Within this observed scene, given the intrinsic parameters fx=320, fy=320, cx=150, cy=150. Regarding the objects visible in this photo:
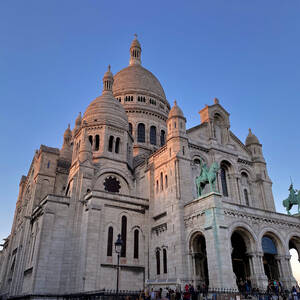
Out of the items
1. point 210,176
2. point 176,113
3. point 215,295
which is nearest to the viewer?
point 215,295

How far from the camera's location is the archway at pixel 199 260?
28.5 metres

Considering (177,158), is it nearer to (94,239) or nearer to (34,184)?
(94,239)

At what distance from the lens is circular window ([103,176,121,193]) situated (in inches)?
1510

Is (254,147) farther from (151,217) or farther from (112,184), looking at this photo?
(112,184)

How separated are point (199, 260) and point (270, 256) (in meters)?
7.11

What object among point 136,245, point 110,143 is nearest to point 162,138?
point 110,143

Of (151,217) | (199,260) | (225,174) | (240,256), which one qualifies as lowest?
(199,260)

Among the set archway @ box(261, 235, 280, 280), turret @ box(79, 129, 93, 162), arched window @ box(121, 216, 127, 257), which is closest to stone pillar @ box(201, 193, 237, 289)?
archway @ box(261, 235, 280, 280)

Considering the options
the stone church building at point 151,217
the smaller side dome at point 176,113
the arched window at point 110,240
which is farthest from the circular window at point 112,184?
the smaller side dome at point 176,113

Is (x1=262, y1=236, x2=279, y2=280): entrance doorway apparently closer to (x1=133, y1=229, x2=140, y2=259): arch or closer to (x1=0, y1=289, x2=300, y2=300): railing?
(x1=0, y1=289, x2=300, y2=300): railing

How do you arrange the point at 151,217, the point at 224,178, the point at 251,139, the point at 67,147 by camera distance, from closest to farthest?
the point at 151,217
the point at 224,178
the point at 251,139
the point at 67,147

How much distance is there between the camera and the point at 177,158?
33188mm

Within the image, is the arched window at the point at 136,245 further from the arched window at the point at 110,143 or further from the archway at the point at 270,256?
the archway at the point at 270,256

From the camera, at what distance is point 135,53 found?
69812 millimetres
